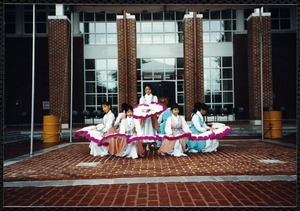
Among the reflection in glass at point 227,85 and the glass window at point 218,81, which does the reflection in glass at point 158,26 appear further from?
the reflection in glass at point 227,85

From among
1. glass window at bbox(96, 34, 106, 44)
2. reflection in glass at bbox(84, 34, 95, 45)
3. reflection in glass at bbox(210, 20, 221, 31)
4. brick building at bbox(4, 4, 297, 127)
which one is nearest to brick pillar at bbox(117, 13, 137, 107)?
brick building at bbox(4, 4, 297, 127)

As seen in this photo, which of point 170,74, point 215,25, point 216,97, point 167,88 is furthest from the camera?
point 215,25

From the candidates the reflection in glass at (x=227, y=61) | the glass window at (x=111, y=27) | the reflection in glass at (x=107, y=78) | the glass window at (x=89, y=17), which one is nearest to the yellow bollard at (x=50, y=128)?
the reflection in glass at (x=107, y=78)

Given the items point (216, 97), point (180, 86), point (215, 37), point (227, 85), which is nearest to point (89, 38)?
point (180, 86)

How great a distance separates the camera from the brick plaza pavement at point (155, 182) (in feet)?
12.5

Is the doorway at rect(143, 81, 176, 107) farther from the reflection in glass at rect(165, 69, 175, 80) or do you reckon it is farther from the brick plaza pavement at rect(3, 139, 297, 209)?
the brick plaza pavement at rect(3, 139, 297, 209)

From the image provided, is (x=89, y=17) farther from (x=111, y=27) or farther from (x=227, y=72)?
(x=227, y=72)

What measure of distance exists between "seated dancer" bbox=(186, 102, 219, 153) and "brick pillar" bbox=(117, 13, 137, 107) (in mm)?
9678

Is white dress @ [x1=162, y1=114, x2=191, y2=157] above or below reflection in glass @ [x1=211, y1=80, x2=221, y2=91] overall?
below

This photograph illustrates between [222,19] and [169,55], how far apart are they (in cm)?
502

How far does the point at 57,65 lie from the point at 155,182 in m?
14.2

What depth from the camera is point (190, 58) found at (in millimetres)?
18172

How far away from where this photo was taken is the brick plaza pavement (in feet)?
12.5

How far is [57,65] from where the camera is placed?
676 inches
